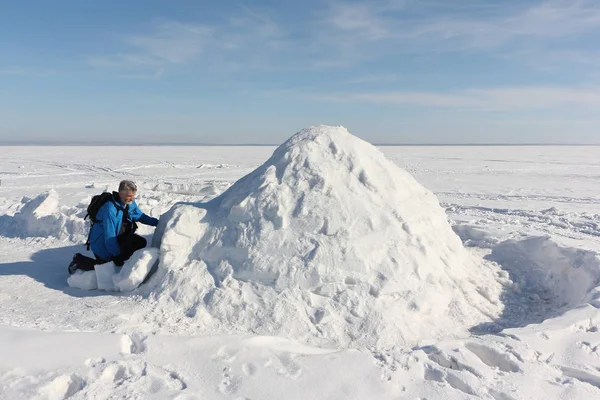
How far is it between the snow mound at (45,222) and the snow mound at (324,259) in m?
3.09

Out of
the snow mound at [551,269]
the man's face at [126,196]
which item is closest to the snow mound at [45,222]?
the man's face at [126,196]

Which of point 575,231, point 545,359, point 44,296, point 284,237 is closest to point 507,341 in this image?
point 545,359

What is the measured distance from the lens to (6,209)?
985 cm

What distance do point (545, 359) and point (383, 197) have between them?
7.18ft

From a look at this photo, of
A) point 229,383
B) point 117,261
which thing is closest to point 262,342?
point 229,383

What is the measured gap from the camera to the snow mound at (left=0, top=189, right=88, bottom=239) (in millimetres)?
7117

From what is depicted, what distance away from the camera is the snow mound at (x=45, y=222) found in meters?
7.12

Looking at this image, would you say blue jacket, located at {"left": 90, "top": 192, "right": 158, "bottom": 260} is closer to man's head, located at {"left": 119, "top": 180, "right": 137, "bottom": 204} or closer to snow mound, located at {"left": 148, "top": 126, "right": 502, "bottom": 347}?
man's head, located at {"left": 119, "top": 180, "right": 137, "bottom": 204}

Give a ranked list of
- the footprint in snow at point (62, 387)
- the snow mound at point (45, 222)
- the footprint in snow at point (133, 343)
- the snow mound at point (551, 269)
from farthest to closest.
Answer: the snow mound at point (45, 222) → the snow mound at point (551, 269) → the footprint in snow at point (133, 343) → the footprint in snow at point (62, 387)

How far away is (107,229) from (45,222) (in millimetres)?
3437

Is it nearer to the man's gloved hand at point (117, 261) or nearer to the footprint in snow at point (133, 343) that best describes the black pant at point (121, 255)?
the man's gloved hand at point (117, 261)

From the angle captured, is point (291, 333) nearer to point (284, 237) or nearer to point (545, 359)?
point (284, 237)

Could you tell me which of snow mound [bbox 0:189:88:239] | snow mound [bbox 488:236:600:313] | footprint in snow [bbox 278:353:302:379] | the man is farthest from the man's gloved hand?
snow mound [bbox 488:236:600:313]

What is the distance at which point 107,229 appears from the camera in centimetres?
468
